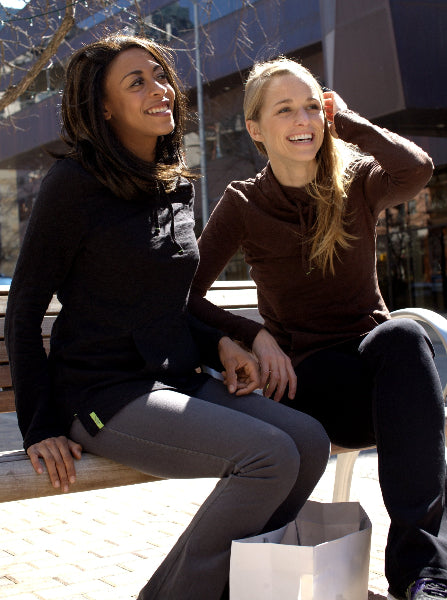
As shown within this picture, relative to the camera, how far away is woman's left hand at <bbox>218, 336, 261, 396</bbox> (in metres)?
2.49

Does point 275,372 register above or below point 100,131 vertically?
below

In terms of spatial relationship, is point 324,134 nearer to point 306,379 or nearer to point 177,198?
point 177,198

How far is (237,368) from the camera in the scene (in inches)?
102

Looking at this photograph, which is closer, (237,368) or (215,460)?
(215,460)

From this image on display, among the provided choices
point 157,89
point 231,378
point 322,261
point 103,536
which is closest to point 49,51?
point 103,536

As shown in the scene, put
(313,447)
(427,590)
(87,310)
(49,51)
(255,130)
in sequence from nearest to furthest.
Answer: (427,590), (313,447), (87,310), (255,130), (49,51)

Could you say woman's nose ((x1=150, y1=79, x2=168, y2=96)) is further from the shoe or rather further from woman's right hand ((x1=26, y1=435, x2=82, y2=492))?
the shoe

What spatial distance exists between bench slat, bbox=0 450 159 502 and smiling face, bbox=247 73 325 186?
1.22 metres

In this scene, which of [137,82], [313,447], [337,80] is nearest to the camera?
[313,447]

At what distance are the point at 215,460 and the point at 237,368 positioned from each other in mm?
498

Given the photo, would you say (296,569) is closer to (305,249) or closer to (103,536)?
(305,249)

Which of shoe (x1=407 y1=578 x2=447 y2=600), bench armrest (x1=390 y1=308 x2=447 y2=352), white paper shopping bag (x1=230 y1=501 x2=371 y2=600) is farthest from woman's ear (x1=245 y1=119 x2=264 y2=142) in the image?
shoe (x1=407 y1=578 x2=447 y2=600)

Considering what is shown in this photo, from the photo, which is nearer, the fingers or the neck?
the fingers

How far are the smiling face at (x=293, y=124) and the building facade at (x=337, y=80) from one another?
4.20 metres
